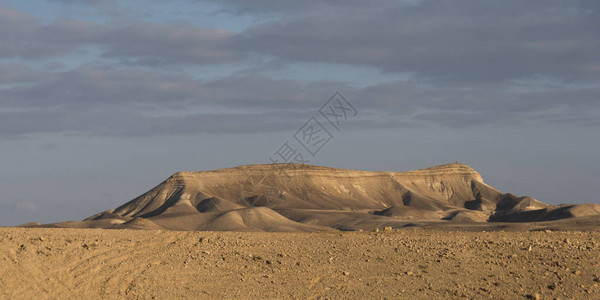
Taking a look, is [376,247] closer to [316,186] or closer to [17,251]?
[17,251]

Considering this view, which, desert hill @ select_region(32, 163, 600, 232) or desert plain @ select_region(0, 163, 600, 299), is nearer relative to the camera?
desert plain @ select_region(0, 163, 600, 299)

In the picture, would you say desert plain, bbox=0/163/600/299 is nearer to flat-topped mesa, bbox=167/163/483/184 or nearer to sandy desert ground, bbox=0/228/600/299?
sandy desert ground, bbox=0/228/600/299

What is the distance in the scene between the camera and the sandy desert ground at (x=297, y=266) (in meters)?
→ 16.9

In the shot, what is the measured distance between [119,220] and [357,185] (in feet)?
186

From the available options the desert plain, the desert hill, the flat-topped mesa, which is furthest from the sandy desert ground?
the flat-topped mesa

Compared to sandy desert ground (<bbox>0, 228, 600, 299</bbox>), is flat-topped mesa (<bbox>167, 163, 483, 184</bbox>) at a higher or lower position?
higher

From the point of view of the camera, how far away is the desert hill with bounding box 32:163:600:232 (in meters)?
90.8

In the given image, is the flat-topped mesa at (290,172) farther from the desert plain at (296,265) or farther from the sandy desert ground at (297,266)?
the sandy desert ground at (297,266)

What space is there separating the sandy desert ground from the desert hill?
59000 mm

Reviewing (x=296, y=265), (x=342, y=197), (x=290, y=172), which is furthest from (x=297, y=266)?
(x=290, y=172)

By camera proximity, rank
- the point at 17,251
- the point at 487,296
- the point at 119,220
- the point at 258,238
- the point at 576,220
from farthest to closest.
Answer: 1. the point at 119,220
2. the point at 576,220
3. the point at 258,238
4. the point at 17,251
5. the point at 487,296

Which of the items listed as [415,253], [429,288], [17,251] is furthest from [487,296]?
[17,251]

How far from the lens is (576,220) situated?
61094 mm

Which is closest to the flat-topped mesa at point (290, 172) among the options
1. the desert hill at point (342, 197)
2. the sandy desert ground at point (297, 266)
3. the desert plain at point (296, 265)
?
the desert hill at point (342, 197)
